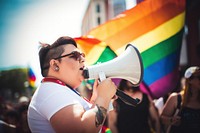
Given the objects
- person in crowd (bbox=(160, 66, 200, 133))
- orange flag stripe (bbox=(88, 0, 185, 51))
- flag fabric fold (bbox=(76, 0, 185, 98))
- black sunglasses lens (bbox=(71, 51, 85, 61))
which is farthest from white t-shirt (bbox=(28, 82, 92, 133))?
orange flag stripe (bbox=(88, 0, 185, 51))

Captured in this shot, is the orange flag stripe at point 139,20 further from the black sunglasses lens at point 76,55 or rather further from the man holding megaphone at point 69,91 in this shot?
the black sunglasses lens at point 76,55

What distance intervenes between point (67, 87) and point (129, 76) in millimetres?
446

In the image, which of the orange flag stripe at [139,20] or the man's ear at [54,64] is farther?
the orange flag stripe at [139,20]

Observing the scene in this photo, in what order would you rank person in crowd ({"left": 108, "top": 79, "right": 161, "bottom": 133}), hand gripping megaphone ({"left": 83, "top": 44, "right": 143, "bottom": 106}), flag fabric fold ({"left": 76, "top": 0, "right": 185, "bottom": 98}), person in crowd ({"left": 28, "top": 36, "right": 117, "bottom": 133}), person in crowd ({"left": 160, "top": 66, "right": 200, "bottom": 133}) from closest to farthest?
1. person in crowd ({"left": 28, "top": 36, "right": 117, "bottom": 133})
2. hand gripping megaphone ({"left": 83, "top": 44, "right": 143, "bottom": 106})
3. person in crowd ({"left": 160, "top": 66, "right": 200, "bottom": 133})
4. person in crowd ({"left": 108, "top": 79, "right": 161, "bottom": 133})
5. flag fabric fold ({"left": 76, "top": 0, "right": 185, "bottom": 98})

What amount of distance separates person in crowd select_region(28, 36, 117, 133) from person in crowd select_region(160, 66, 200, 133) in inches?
70.2

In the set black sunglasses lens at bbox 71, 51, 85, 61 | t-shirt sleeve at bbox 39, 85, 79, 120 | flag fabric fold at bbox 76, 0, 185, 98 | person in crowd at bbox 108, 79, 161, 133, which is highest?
black sunglasses lens at bbox 71, 51, 85, 61

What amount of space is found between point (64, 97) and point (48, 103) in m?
0.10

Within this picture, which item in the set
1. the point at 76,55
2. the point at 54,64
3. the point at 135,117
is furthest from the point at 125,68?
the point at 135,117

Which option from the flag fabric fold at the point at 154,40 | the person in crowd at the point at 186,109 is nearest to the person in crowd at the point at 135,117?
the person in crowd at the point at 186,109

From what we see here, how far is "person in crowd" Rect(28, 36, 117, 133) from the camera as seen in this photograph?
1.67 m

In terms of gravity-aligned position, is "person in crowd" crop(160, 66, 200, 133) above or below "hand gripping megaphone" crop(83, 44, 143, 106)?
below

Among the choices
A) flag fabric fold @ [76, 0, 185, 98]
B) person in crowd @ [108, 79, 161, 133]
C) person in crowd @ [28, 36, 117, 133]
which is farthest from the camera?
flag fabric fold @ [76, 0, 185, 98]

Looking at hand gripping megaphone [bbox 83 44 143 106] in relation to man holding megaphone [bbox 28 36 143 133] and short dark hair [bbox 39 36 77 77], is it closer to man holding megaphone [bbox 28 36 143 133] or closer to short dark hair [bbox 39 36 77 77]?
Result: man holding megaphone [bbox 28 36 143 133]

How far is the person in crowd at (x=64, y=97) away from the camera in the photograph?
1.67 m
